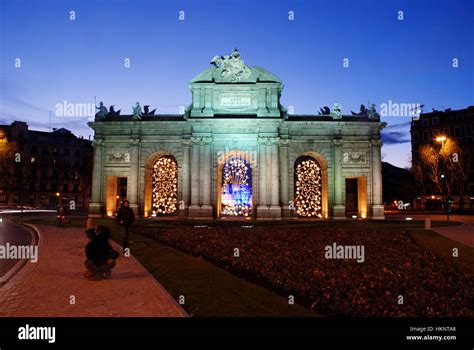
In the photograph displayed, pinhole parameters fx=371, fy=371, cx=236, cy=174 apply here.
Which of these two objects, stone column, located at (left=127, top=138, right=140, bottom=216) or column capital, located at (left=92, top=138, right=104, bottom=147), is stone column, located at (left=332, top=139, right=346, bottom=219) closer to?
stone column, located at (left=127, top=138, right=140, bottom=216)

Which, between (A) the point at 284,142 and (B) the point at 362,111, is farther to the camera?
(B) the point at 362,111

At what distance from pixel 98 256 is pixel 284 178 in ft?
101

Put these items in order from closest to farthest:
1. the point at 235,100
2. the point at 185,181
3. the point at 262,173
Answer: the point at 262,173, the point at 185,181, the point at 235,100

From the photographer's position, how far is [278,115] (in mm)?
40156

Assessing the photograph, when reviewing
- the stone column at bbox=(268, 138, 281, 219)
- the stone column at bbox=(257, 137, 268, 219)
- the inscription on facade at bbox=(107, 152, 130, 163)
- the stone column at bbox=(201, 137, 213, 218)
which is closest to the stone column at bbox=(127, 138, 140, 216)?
the inscription on facade at bbox=(107, 152, 130, 163)

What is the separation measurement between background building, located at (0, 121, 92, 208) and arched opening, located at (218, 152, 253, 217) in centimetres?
5139

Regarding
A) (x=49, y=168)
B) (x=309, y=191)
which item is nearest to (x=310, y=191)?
(x=309, y=191)

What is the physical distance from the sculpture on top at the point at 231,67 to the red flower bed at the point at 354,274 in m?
24.6

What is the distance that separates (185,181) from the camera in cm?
4100

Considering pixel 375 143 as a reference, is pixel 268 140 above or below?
above

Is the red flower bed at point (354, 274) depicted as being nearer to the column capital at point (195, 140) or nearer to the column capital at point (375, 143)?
the column capital at point (195, 140)

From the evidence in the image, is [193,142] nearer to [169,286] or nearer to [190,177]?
[190,177]

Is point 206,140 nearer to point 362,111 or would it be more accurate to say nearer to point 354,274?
point 362,111

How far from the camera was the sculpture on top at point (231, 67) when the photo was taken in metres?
40.8
